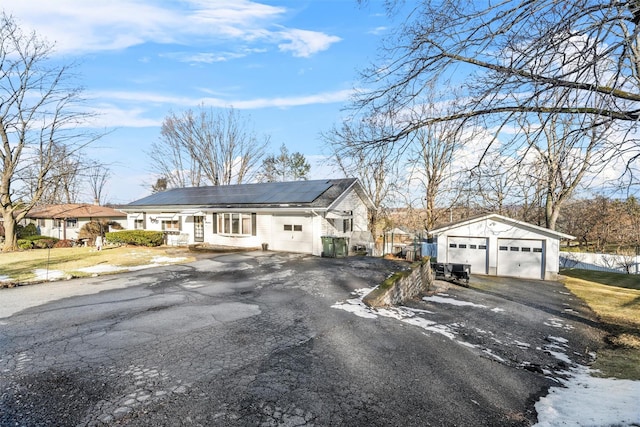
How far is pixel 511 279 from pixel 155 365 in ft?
60.0

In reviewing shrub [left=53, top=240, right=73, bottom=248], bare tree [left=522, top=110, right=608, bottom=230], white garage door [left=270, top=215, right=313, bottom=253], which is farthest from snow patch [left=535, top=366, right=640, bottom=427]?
shrub [left=53, top=240, right=73, bottom=248]

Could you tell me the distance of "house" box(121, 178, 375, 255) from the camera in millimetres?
17672

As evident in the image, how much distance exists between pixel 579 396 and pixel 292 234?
1455cm

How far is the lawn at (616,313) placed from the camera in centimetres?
628

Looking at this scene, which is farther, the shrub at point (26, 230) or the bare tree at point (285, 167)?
the bare tree at point (285, 167)

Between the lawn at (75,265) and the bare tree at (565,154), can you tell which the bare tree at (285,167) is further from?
the bare tree at (565,154)

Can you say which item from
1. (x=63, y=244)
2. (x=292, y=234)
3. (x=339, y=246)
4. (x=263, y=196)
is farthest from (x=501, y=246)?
(x=63, y=244)

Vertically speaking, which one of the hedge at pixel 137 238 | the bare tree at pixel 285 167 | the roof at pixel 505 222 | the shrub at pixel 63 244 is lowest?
the shrub at pixel 63 244

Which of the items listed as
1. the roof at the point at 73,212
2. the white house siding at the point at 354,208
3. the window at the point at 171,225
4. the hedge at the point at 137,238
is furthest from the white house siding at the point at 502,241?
the roof at the point at 73,212

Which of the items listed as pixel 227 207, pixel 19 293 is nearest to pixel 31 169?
pixel 227 207

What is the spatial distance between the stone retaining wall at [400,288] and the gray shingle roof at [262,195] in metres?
6.72

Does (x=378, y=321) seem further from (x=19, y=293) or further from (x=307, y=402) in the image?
(x=19, y=293)

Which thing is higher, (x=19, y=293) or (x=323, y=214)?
(x=323, y=214)

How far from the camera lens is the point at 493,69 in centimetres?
442
